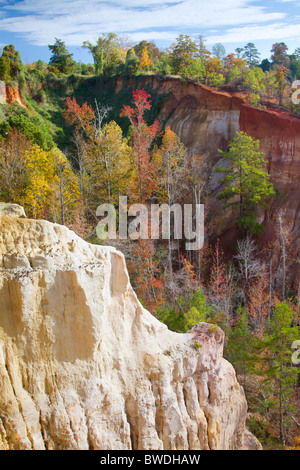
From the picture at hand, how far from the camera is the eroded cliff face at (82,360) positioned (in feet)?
23.7

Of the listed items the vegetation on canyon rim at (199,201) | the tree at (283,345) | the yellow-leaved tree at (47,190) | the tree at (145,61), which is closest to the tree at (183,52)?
the vegetation on canyon rim at (199,201)

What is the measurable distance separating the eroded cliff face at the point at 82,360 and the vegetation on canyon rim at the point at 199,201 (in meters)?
5.81

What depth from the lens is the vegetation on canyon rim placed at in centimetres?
1559

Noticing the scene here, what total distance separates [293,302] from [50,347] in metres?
20.2

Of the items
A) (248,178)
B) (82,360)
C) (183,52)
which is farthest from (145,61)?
(82,360)

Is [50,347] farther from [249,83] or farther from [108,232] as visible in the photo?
[249,83]

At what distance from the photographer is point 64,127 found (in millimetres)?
47094

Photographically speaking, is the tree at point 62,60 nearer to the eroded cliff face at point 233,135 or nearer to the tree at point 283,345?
the eroded cliff face at point 233,135

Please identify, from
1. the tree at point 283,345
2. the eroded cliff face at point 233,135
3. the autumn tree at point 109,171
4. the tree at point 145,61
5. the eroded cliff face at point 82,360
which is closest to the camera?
the eroded cliff face at point 82,360

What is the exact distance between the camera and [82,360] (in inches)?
310

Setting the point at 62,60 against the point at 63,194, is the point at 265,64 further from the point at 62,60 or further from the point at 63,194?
the point at 63,194
